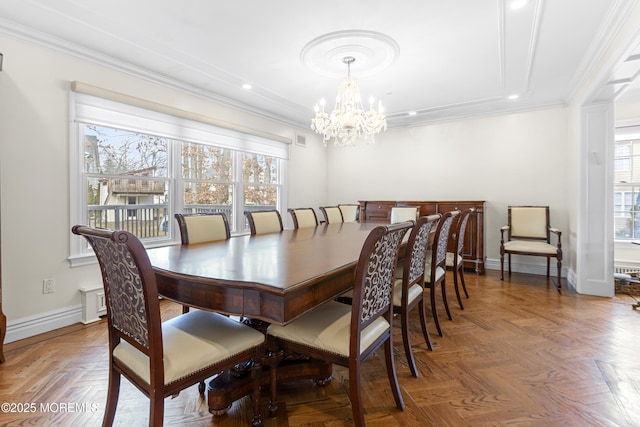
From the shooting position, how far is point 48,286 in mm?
2553

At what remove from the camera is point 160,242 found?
135 inches

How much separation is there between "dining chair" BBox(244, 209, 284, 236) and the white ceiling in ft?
4.92

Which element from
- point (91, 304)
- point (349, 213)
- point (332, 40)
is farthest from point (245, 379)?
point (349, 213)

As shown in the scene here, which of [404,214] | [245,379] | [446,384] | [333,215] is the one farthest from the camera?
[333,215]

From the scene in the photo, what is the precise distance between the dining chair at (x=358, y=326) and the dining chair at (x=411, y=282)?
0.23 metres

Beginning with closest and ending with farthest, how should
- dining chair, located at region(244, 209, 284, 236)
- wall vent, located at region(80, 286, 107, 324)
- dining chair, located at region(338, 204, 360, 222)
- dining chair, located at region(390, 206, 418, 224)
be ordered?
wall vent, located at region(80, 286, 107, 324) < dining chair, located at region(244, 209, 284, 236) < dining chair, located at region(390, 206, 418, 224) < dining chair, located at region(338, 204, 360, 222)

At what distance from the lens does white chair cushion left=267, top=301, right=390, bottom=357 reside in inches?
52.9

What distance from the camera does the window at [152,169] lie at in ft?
9.20

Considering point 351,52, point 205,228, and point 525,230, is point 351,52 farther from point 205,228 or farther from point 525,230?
point 525,230

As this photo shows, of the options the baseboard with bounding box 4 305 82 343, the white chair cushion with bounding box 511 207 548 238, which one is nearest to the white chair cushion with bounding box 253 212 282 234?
the baseboard with bounding box 4 305 82 343

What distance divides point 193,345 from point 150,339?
196 millimetres

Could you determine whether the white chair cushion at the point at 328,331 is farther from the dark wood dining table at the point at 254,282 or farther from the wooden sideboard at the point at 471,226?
the wooden sideboard at the point at 471,226

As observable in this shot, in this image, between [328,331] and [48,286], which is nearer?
[328,331]

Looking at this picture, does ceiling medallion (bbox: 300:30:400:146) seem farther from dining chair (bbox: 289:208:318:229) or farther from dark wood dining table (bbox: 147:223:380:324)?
dark wood dining table (bbox: 147:223:380:324)
